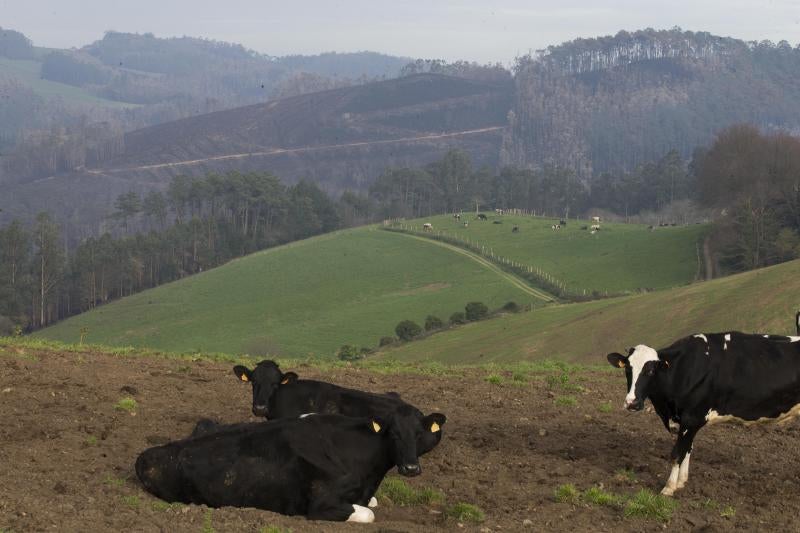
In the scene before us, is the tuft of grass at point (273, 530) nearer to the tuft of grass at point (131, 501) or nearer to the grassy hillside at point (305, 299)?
the tuft of grass at point (131, 501)

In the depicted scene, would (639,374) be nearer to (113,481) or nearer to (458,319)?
(113,481)

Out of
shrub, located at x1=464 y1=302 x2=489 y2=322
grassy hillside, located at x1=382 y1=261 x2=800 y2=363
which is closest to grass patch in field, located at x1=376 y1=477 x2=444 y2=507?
grassy hillside, located at x1=382 y1=261 x2=800 y2=363

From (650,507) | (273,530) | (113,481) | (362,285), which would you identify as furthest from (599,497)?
(362,285)

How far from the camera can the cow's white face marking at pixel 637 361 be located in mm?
14266

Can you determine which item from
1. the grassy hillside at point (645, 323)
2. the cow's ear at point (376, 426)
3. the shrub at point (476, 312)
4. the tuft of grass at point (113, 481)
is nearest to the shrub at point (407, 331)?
the shrub at point (476, 312)

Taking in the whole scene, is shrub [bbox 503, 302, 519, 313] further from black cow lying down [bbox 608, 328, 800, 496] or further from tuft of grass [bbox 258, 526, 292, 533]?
tuft of grass [bbox 258, 526, 292, 533]

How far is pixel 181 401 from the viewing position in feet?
56.9

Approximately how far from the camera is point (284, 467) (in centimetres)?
1246

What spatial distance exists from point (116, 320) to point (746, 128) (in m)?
81.2

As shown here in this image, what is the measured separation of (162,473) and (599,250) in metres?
110

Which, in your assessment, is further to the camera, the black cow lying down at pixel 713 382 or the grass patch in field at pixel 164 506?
the black cow lying down at pixel 713 382

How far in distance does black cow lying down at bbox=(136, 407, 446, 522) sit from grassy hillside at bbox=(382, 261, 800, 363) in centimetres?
3451

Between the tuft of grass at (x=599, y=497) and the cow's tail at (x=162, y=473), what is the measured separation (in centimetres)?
528

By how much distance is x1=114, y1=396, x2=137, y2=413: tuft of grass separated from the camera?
16109mm
